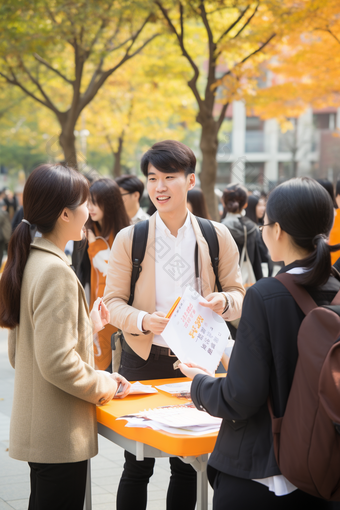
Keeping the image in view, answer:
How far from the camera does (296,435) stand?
60.6 inches

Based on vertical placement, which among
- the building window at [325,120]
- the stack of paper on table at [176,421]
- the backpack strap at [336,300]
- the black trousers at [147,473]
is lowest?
the black trousers at [147,473]

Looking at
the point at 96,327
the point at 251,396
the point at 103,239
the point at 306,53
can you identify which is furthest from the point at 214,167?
the point at 251,396

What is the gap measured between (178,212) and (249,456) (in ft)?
4.85

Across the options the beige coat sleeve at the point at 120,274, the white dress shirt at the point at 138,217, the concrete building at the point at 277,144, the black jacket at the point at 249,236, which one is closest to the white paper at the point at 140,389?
the beige coat sleeve at the point at 120,274

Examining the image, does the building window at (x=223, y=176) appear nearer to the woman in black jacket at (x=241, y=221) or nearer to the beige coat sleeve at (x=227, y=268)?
the woman in black jacket at (x=241, y=221)

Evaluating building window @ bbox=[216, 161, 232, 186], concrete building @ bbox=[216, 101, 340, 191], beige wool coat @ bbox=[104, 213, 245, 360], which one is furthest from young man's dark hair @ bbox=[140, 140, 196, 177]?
building window @ bbox=[216, 161, 232, 186]

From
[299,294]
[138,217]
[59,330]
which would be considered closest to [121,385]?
[59,330]

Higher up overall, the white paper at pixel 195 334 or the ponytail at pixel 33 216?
the ponytail at pixel 33 216

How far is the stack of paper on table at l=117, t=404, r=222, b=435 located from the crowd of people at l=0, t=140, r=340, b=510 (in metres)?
0.16

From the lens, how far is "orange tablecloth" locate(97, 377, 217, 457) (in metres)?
1.88

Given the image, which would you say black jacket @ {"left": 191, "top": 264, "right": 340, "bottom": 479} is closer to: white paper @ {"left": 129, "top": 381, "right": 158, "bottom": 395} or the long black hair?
the long black hair

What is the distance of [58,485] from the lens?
2033 millimetres

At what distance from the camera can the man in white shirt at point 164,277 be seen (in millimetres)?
2678

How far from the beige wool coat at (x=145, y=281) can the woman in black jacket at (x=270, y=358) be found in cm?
97
